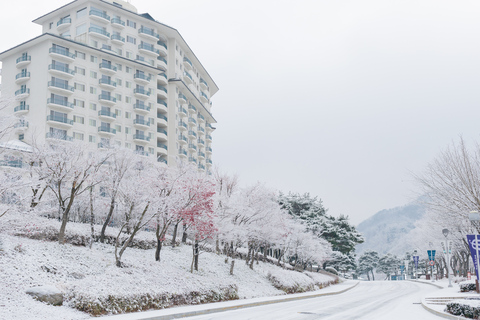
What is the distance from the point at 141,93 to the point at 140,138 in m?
8.01

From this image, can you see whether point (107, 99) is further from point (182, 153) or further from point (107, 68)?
point (182, 153)

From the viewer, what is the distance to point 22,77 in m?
65.6

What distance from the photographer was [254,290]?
1280 inches

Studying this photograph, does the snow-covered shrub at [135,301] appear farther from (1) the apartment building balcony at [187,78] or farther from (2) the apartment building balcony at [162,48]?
(1) the apartment building balcony at [187,78]

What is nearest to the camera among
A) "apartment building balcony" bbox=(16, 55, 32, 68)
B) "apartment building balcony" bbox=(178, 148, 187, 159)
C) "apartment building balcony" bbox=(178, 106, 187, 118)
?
"apartment building balcony" bbox=(16, 55, 32, 68)

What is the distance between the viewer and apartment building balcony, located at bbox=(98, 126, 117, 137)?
217 ft

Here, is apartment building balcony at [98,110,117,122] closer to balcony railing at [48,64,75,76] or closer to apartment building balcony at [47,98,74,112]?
apartment building balcony at [47,98,74,112]

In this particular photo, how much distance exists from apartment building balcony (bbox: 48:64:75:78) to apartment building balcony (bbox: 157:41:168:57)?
59.5ft

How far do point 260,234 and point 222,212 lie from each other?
847cm

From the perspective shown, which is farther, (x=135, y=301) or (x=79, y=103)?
(x=79, y=103)

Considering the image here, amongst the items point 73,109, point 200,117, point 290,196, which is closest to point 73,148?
point 73,109

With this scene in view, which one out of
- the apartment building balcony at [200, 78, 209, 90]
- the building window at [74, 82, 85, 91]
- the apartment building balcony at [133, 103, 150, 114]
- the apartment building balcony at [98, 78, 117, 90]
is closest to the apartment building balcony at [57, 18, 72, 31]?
the apartment building balcony at [98, 78, 117, 90]

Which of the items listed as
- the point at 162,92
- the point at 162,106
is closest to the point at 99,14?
the point at 162,92

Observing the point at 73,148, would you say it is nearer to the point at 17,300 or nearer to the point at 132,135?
the point at 17,300
